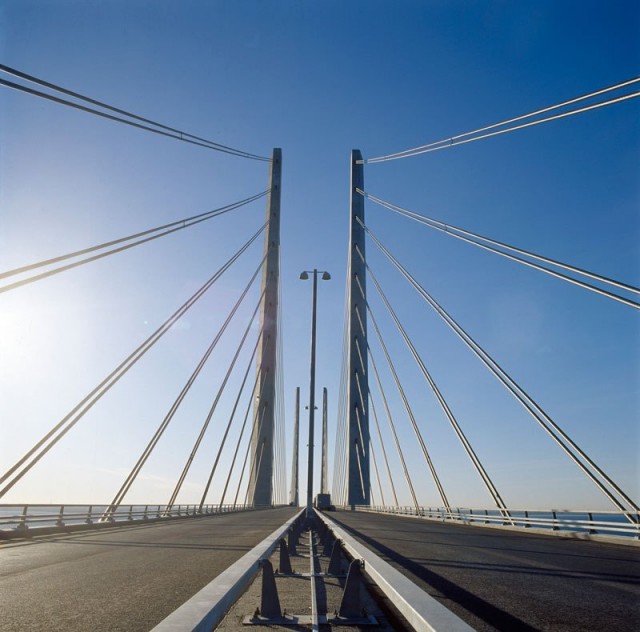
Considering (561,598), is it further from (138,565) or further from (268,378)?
(268,378)

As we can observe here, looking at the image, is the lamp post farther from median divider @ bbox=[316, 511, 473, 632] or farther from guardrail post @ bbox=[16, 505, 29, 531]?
median divider @ bbox=[316, 511, 473, 632]

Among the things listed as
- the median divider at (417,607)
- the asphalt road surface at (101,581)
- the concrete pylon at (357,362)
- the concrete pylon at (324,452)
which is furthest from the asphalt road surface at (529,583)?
the concrete pylon at (324,452)

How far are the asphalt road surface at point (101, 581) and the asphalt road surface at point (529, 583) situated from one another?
3073 mm

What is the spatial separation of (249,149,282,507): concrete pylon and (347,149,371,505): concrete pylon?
17.6 feet

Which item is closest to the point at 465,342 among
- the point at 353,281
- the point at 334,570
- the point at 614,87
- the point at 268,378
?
the point at 614,87

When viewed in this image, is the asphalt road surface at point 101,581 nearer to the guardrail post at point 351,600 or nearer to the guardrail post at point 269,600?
the guardrail post at point 269,600

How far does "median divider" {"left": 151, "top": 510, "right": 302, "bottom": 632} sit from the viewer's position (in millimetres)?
4383

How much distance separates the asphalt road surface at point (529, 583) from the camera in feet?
19.2

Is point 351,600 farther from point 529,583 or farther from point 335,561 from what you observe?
point 529,583

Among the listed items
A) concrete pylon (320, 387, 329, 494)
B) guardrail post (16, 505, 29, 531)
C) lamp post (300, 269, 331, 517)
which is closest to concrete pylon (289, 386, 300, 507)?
concrete pylon (320, 387, 329, 494)

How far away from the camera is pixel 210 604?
521 cm

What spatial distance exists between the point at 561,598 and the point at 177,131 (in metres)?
18.3

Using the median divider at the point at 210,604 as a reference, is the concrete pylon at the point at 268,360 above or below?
above

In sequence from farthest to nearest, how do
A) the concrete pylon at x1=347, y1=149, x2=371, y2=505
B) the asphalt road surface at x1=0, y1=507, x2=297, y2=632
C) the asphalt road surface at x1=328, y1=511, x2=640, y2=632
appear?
the concrete pylon at x1=347, y1=149, x2=371, y2=505
the asphalt road surface at x1=328, y1=511, x2=640, y2=632
the asphalt road surface at x1=0, y1=507, x2=297, y2=632
